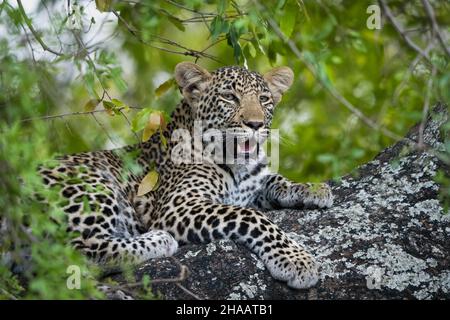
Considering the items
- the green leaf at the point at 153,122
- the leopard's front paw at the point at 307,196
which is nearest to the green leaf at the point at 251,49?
the leopard's front paw at the point at 307,196

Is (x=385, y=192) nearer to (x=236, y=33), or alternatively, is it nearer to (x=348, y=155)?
(x=348, y=155)

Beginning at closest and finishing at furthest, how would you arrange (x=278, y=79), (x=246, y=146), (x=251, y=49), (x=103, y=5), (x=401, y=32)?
(x=401, y=32)
(x=103, y=5)
(x=251, y=49)
(x=246, y=146)
(x=278, y=79)

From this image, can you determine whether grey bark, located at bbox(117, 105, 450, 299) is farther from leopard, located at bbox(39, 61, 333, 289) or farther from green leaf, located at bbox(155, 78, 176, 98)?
green leaf, located at bbox(155, 78, 176, 98)

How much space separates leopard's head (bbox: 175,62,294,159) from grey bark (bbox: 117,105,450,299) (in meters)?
1.18

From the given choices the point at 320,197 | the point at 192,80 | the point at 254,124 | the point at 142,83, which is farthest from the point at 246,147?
the point at 142,83

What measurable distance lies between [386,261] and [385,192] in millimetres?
1201

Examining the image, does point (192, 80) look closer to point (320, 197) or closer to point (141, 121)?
point (320, 197)

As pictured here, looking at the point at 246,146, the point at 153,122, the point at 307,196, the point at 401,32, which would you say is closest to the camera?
the point at 401,32

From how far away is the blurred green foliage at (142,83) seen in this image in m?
6.74

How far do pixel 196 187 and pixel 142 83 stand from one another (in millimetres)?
6919

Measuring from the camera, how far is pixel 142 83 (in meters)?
16.9

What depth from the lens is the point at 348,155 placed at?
812cm

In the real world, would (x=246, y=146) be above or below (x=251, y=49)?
below

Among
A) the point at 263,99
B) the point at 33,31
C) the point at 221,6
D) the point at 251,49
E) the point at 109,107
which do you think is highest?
the point at 221,6
